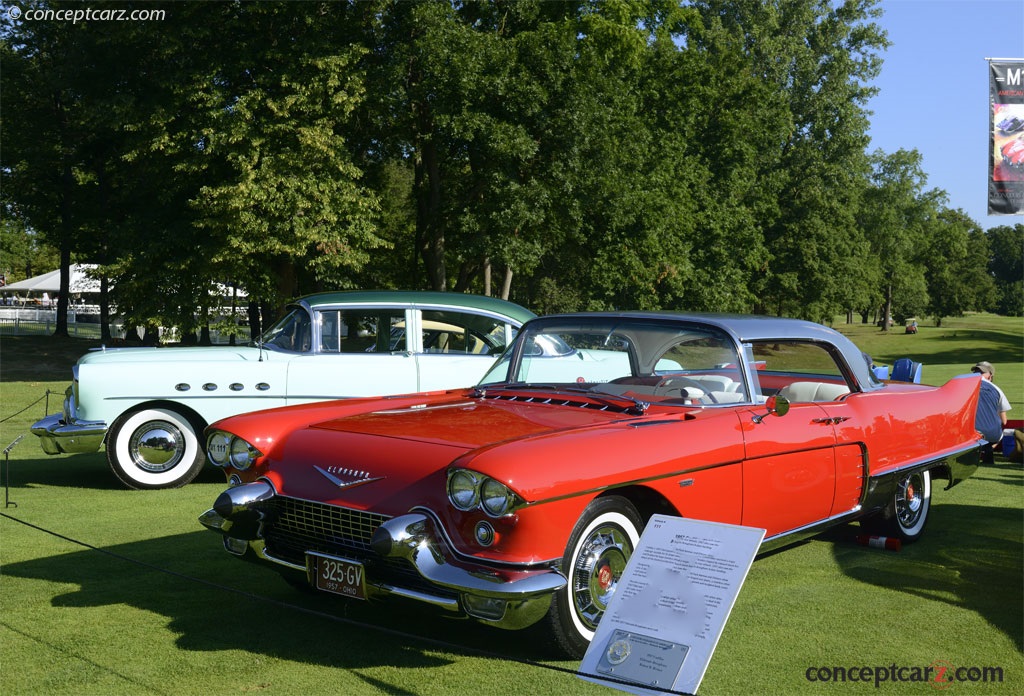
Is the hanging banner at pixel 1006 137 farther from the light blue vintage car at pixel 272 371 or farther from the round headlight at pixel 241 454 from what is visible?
the round headlight at pixel 241 454

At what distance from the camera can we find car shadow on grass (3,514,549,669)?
14.6 feet

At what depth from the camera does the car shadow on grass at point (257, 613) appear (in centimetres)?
446

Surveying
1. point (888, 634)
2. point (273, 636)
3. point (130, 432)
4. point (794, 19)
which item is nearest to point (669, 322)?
point (888, 634)

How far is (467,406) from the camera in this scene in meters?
5.50

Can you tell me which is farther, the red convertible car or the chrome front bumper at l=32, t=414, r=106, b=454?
the chrome front bumper at l=32, t=414, r=106, b=454

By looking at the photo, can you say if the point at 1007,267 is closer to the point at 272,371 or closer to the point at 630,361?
the point at 272,371

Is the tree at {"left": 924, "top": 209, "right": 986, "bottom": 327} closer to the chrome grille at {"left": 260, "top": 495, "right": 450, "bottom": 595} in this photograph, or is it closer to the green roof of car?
the green roof of car

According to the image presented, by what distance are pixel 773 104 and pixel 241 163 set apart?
94.1 ft

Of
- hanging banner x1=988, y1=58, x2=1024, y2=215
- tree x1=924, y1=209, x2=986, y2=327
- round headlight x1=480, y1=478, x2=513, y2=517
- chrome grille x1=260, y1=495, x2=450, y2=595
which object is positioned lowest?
chrome grille x1=260, y1=495, x2=450, y2=595

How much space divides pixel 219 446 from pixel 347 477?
1163 mm

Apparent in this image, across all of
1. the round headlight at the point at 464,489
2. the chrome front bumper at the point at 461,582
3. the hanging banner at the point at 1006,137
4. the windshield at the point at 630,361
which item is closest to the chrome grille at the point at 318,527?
the chrome front bumper at the point at 461,582

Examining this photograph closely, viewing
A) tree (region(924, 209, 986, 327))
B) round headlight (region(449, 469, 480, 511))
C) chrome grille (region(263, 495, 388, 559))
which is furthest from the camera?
tree (region(924, 209, 986, 327))

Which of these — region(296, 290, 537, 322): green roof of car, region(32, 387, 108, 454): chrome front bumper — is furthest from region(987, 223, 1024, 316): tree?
region(32, 387, 108, 454): chrome front bumper

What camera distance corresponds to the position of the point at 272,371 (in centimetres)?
949
